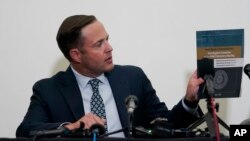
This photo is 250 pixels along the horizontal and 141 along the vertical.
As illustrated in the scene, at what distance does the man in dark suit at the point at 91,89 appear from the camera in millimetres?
1884

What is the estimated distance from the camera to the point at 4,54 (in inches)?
87.7

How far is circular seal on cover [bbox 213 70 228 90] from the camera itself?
1567mm

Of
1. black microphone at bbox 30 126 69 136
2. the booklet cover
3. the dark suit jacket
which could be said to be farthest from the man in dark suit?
black microphone at bbox 30 126 69 136

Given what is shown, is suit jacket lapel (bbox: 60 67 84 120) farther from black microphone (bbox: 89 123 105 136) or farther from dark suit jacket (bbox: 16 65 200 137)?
black microphone (bbox: 89 123 105 136)

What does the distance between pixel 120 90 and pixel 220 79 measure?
0.53m

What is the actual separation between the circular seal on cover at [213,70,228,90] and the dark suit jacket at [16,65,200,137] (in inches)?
11.3

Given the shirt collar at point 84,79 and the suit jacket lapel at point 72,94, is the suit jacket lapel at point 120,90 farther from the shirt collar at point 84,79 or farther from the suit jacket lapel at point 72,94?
the suit jacket lapel at point 72,94

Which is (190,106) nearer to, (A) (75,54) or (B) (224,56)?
(B) (224,56)

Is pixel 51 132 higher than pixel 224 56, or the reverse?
pixel 224 56

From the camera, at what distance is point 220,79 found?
1586mm

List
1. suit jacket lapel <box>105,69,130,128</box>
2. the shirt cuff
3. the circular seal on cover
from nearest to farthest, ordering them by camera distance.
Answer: the circular seal on cover < the shirt cuff < suit jacket lapel <box>105,69,130,128</box>

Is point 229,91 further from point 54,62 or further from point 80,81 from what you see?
point 54,62

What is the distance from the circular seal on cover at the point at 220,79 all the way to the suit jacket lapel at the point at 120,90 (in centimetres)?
49

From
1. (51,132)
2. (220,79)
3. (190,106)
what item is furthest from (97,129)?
(190,106)
